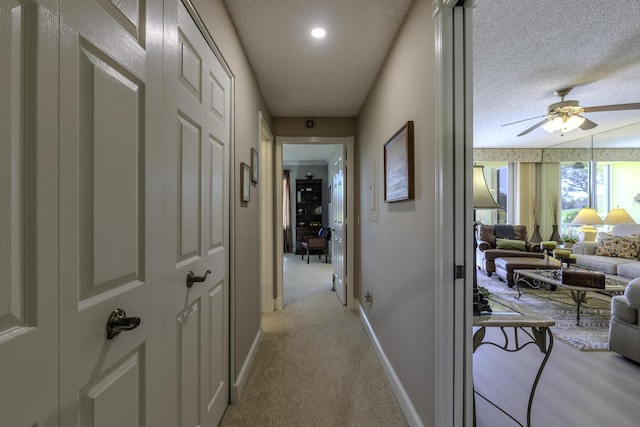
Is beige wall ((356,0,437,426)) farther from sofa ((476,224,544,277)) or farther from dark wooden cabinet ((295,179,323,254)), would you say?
dark wooden cabinet ((295,179,323,254))

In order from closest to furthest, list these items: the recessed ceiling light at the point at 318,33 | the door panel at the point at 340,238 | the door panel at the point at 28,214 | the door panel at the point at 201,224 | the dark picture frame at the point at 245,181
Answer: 1. the door panel at the point at 28,214
2. the door panel at the point at 201,224
3. the recessed ceiling light at the point at 318,33
4. the dark picture frame at the point at 245,181
5. the door panel at the point at 340,238

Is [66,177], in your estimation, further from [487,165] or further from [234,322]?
[487,165]

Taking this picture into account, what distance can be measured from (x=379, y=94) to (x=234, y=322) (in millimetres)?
2124

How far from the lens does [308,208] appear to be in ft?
27.6

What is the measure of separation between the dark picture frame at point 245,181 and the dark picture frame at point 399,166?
1048 mm

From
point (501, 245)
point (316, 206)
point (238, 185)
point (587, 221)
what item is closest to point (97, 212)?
point (238, 185)

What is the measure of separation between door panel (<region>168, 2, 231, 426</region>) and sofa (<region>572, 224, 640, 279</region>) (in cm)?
522

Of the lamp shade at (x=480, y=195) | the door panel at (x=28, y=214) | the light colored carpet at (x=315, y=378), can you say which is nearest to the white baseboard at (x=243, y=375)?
the light colored carpet at (x=315, y=378)

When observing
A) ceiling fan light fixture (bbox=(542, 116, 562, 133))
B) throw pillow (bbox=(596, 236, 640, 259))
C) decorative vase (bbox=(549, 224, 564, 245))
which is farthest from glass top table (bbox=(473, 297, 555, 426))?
decorative vase (bbox=(549, 224, 564, 245))

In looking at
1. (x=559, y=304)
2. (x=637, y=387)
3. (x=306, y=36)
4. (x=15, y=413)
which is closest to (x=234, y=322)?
(x=15, y=413)

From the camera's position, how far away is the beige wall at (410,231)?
148cm

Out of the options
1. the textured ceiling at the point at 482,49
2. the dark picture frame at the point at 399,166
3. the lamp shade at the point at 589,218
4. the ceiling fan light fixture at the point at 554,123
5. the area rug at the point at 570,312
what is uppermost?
the textured ceiling at the point at 482,49

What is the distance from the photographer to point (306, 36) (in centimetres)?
208

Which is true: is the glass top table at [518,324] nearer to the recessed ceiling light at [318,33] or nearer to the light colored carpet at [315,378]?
the light colored carpet at [315,378]
